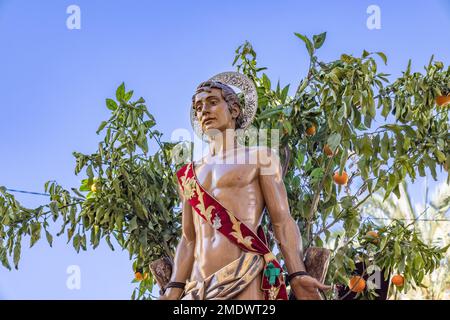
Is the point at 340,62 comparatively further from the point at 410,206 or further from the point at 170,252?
the point at 410,206

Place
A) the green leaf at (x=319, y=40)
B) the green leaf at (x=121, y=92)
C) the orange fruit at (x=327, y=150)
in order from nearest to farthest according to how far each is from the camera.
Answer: the orange fruit at (x=327, y=150), the green leaf at (x=319, y=40), the green leaf at (x=121, y=92)

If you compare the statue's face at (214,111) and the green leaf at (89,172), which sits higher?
the statue's face at (214,111)

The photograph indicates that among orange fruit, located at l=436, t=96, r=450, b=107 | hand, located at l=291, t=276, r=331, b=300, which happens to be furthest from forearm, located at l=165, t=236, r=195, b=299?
orange fruit, located at l=436, t=96, r=450, b=107

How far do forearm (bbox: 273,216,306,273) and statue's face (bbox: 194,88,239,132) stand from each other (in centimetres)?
65

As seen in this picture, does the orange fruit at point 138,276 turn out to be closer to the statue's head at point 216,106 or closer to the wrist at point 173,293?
the wrist at point 173,293

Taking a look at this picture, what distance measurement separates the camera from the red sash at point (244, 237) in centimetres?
421

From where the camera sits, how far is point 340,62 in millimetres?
5035

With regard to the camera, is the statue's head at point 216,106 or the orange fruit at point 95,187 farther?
the orange fruit at point 95,187

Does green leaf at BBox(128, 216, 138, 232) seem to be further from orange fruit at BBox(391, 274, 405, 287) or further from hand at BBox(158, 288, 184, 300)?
orange fruit at BBox(391, 274, 405, 287)

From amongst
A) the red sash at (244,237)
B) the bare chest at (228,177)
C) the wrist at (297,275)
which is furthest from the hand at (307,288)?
the bare chest at (228,177)

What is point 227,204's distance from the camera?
434cm

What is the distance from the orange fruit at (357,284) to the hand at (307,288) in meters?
0.99

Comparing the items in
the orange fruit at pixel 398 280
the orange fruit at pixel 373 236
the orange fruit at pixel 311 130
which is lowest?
the orange fruit at pixel 398 280
